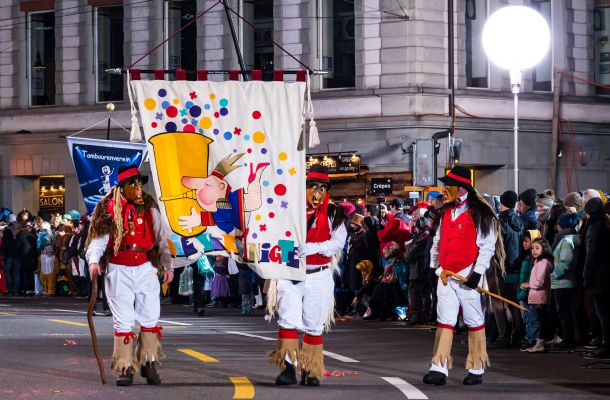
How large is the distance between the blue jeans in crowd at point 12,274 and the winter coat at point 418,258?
14.7m

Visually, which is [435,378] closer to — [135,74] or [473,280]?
[473,280]

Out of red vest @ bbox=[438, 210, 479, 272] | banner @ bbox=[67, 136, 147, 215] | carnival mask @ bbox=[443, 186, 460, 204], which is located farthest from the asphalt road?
banner @ bbox=[67, 136, 147, 215]

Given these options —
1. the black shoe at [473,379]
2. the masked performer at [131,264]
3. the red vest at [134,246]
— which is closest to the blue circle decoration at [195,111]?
the masked performer at [131,264]

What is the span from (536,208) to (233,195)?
698 centimetres

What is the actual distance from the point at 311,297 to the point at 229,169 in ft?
4.60

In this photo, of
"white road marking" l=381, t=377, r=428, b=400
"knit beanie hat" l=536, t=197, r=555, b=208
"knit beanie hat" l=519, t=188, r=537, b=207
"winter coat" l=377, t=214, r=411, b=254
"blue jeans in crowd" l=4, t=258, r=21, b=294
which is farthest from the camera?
"blue jeans in crowd" l=4, t=258, r=21, b=294

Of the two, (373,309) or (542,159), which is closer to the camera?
(373,309)

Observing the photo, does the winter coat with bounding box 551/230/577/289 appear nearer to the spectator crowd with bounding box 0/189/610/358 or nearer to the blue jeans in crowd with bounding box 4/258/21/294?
the spectator crowd with bounding box 0/189/610/358

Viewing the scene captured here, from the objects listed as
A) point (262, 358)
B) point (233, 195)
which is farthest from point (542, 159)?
point (233, 195)

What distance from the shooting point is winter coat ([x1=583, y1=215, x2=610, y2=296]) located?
55.3 ft

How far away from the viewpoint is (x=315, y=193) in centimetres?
1437

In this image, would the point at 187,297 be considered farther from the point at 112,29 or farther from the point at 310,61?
the point at 112,29

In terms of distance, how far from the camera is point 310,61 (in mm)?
39219

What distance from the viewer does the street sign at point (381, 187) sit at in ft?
120
